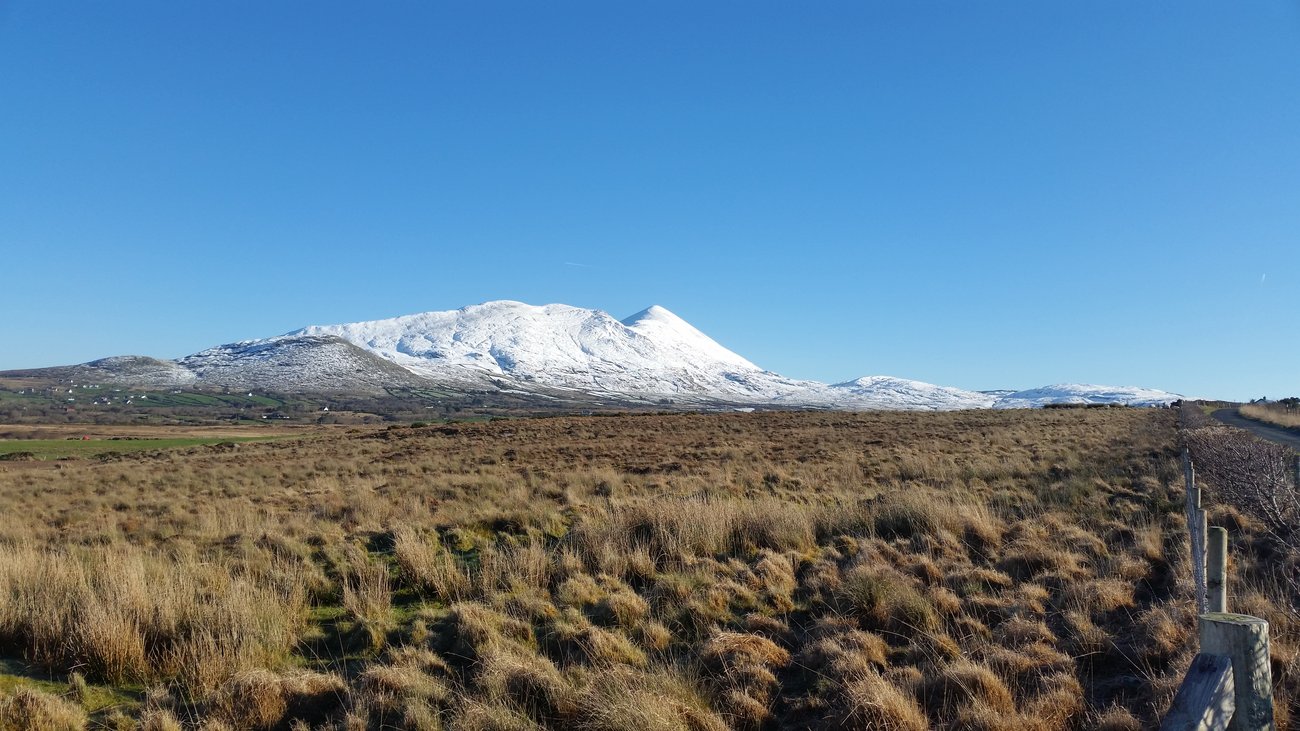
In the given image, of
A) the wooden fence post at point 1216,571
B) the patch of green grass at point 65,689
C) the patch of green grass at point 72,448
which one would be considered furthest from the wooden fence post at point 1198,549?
the patch of green grass at point 72,448

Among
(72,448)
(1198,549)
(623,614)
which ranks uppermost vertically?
(1198,549)

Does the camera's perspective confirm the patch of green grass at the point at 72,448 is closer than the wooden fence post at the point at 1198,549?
No

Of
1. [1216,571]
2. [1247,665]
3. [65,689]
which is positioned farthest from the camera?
[65,689]

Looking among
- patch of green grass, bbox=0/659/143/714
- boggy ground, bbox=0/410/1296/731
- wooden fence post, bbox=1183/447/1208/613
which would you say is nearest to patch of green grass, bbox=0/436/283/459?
boggy ground, bbox=0/410/1296/731

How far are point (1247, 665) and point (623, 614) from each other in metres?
5.00

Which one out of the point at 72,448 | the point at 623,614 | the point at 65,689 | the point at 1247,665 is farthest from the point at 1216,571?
the point at 72,448

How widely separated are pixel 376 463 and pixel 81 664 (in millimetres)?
23356

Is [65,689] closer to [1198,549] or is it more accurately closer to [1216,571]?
[1216,571]

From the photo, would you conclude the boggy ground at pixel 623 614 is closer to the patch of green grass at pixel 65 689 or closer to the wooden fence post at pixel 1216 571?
the patch of green grass at pixel 65 689

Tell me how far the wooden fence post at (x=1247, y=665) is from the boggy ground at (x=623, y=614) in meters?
1.67

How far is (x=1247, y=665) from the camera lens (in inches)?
110

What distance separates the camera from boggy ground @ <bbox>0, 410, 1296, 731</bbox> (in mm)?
4852

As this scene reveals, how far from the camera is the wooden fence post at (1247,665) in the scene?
9.04ft

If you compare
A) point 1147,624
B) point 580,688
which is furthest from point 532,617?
point 1147,624
